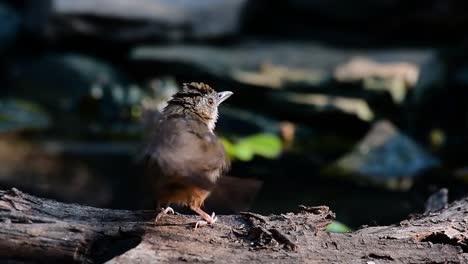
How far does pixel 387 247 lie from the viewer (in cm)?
291

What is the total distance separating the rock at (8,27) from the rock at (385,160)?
502 centimetres

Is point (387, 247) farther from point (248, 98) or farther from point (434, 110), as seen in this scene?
point (248, 98)

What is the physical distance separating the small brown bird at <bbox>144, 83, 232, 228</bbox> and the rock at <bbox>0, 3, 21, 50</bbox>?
727 cm

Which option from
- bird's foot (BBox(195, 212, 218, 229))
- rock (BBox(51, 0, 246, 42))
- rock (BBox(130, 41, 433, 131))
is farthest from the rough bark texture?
rock (BBox(51, 0, 246, 42))

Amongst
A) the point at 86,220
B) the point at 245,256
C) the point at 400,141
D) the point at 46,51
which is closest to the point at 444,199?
the point at 245,256

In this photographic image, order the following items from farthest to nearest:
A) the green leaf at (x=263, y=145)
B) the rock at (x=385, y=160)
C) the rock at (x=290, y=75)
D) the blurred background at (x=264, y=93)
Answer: the rock at (x=290, y=75)
the green leaf at (x=263, y=145)
the rock at (x=385, y=160)
the blurred background at (x=264, y=93)

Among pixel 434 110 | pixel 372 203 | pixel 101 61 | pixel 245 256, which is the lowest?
pixel 245 256

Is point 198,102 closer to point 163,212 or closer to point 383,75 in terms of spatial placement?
point 163,212

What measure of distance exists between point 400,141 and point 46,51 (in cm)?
472

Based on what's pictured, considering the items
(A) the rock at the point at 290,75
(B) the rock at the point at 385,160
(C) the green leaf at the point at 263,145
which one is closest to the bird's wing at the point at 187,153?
(B) the rock at the point at 385,160

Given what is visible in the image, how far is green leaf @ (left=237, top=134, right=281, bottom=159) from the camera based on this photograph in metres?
6.87

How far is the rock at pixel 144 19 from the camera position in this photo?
9234mm

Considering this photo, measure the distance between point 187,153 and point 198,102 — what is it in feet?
1.61

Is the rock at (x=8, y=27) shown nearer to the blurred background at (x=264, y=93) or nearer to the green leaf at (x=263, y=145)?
the blurred background at (x=264, y=93)
